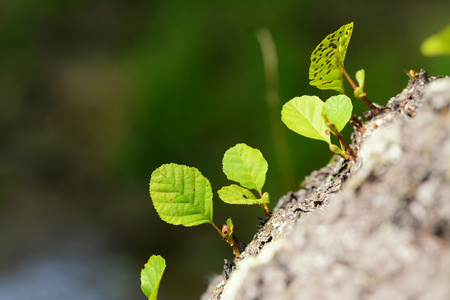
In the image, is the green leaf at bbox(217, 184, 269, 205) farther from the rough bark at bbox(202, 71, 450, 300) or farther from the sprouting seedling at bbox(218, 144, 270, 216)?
the rough bark at bbox(202, 71, 450, 300)

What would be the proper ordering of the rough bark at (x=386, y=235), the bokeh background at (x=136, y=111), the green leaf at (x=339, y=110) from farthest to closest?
the bokeh background at (x=136, y=111)
the green leaf at (x=339, y=110)
the rough bark at (x=386, y=235)

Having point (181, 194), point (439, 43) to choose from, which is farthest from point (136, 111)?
point (439, 43)

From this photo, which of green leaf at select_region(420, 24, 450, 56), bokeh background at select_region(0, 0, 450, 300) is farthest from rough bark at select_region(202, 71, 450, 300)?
bokeh background at select_region(0, 0, 450, 300)

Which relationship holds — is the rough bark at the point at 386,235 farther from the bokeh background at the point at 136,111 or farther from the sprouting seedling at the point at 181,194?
the bokeh background at the point at 136,111

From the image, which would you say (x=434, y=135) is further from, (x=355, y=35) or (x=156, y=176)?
(x=355, y=35)

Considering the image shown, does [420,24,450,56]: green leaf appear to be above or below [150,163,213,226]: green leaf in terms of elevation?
below

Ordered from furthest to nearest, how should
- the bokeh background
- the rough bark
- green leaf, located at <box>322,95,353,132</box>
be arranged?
the bokeh background < green leaf, located at <box>322,95,353,132</box> < the rough bark

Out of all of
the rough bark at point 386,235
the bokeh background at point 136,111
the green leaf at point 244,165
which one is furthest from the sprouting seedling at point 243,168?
the bokeh background at point 136,111
